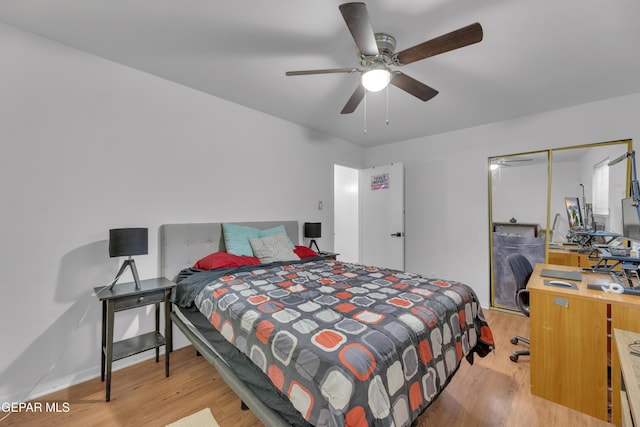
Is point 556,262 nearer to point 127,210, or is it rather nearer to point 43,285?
point 127,210

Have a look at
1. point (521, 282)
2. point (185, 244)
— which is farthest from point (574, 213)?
point (185, 244)

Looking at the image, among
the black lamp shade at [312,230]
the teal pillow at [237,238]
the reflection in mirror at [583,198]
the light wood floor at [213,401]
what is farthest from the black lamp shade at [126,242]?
the reflection in mirror at [583,198]

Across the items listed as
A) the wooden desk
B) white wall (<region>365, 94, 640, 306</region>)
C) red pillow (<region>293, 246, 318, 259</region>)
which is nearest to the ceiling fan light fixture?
the wooden desk

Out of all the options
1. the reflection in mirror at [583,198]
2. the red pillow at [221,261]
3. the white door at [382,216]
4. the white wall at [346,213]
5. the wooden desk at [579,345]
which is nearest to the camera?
the wooden desk at [579,345]

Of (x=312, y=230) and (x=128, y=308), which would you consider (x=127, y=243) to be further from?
(x=312, y=230)

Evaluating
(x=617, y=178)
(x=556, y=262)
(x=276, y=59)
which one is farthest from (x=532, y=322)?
(x=276, y=59)

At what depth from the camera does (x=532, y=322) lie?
6.27 feet

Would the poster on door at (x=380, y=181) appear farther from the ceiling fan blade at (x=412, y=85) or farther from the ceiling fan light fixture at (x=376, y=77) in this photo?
the ceiling fan light fixture at (x=376, y=77)

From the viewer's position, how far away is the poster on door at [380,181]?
4441mm

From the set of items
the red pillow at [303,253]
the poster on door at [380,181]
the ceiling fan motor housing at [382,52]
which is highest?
the ceiling fan motor housing at [382,52]

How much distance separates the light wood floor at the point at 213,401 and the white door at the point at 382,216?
2.18 metres

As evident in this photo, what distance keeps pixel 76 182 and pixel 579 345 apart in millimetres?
3877

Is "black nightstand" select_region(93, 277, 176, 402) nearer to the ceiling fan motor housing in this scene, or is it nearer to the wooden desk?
the ceiling fan motor housing

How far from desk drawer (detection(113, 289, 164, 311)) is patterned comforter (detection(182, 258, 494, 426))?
1.13 ft
